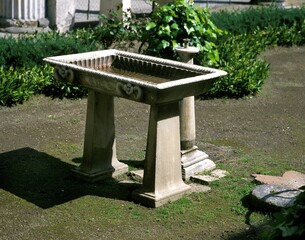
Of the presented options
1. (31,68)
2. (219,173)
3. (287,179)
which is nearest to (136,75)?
(219,173)

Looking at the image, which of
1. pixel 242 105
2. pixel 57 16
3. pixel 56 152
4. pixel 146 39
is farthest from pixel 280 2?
pixel 56 152

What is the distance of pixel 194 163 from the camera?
28.7 ft

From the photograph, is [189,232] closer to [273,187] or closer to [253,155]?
[273,187]

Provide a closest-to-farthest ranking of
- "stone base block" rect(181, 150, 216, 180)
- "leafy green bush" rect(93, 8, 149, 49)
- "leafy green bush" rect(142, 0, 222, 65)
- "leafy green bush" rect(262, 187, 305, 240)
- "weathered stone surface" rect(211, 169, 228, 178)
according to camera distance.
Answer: "leafy green bush" rect(262, 187, 305, 240), "stone base block" rect(181, 150, 216, 180), "weathered stone surface" rect(211, 169, 228, 178), "leafy green bush" rect(142, 0, 222, 65), "leafy green bush" rect(93, 8, 149, 49)

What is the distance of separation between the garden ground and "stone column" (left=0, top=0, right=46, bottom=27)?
3.39 meters

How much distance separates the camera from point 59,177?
8.52m

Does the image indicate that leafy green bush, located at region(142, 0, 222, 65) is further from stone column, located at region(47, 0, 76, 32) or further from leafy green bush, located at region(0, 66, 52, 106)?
stone column, located at region(47, 0, 76, 32)

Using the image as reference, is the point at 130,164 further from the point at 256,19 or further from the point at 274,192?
the point at 256,19

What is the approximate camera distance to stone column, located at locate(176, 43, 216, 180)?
340 inches

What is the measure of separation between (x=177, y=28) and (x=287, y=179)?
82.4 inches

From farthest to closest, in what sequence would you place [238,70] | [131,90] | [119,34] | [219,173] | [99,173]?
[119,34] → [238,70] → [219,173] → [99,173] → [131,90]

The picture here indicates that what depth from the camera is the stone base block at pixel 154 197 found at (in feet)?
25.6

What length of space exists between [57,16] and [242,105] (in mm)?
4292

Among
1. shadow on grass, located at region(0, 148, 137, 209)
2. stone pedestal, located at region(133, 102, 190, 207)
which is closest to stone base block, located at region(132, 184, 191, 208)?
stone pedestal, located at region(133, 102, 190, 207)
